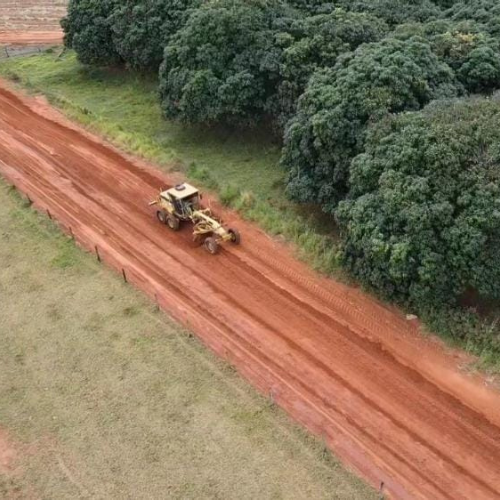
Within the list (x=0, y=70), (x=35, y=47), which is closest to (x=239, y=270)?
(x=0, y=70)

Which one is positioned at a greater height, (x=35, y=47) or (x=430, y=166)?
(x=430, y=166)

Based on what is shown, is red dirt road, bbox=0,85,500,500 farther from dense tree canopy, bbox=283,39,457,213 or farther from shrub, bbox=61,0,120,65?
shrub, bbox=61,0,120,65

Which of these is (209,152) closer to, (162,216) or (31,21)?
(162,216)

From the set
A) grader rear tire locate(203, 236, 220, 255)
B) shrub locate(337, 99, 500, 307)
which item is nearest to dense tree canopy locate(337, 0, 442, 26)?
shrub locate(337, 99, 500, 307)

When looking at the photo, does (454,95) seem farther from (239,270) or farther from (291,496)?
(291,496)

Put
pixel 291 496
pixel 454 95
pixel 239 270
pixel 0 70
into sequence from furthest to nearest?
pixel 0 70 → pixel 454 95 → pixel 239 270 → pixel 291 496

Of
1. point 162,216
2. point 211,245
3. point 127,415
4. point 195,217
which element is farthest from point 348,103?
point 127,415

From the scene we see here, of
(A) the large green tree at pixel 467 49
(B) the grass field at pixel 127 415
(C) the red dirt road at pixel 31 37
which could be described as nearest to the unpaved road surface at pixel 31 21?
(C) the red dirt road at pixel 31 37

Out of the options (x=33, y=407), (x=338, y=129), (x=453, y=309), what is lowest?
(x=33, y=407)
